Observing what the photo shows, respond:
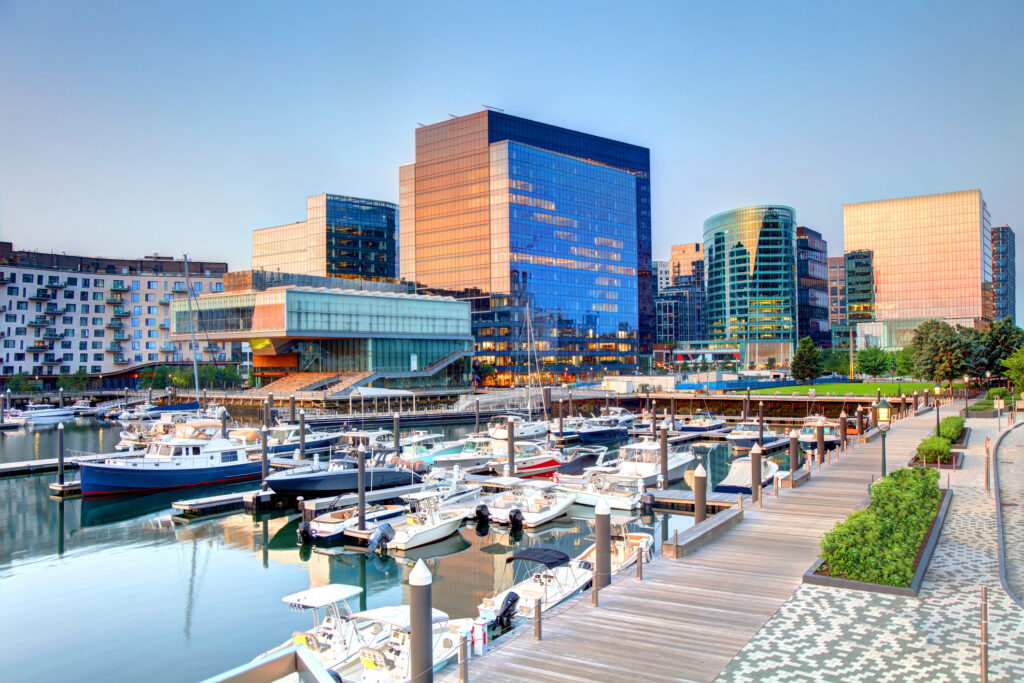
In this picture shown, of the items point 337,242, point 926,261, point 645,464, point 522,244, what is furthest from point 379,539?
point 926,261

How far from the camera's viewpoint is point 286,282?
109 meters

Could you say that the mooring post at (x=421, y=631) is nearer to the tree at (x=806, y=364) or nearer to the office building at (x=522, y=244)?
the tree at (x=806, y=364)

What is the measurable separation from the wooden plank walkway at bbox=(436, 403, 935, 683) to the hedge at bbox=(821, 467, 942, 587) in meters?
1.29

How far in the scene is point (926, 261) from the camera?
193250 mm

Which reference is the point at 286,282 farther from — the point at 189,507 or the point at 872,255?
the point at 872,255

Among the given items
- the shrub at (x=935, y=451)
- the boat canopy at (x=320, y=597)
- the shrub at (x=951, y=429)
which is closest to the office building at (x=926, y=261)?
the shrub at (x=951, y=429)

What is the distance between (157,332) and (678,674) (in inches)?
5452

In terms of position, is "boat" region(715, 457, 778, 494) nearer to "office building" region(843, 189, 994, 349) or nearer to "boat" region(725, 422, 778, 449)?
"boat" region(725, 422, 778, 449)

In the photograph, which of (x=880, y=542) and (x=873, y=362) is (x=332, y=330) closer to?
(x=873, y=362)

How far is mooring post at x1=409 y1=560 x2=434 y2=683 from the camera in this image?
12.0 meters

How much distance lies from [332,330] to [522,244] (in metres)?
49.5

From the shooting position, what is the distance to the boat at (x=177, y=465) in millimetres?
45000

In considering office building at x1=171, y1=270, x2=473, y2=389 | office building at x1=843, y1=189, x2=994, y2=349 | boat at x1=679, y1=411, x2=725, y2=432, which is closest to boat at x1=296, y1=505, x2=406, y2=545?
boat at x1=679, y1=411, x2=725, y2=432

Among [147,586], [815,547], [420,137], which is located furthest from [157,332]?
[815,547]
